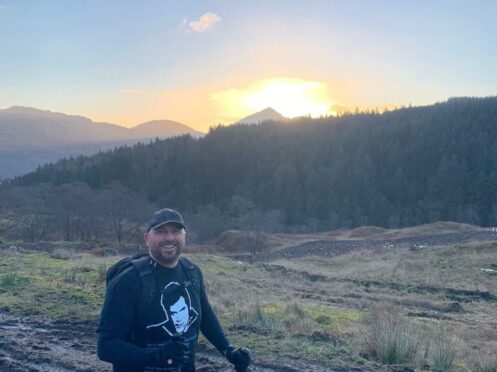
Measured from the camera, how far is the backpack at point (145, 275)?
10.8ft

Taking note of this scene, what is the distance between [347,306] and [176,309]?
43.4ft

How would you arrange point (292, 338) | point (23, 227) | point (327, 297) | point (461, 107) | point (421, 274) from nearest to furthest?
1. point (292, 338)
2. point (327, 297)
3. point (421, 274)
4. point (23, 227)
5. point (461, 107)

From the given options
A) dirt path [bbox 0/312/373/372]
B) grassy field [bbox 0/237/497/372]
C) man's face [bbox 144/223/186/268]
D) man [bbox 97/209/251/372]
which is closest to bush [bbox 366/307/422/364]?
grassy field [bbox 0/237/497/372]

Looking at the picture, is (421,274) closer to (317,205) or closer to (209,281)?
(209,281)

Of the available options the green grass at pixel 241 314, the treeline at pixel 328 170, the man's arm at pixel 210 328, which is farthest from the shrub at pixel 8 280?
the treeline at pixel 328 170

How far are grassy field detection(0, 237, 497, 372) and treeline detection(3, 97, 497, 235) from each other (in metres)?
37.6

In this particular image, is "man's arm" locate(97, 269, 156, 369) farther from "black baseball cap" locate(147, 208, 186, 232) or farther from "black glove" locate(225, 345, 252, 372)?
"black glove" locate(225, 345, 252, 372)

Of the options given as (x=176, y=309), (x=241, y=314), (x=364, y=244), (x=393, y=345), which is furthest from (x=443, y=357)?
(x=364, y=244)

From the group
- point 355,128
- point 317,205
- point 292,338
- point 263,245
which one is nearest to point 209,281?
point 292,338

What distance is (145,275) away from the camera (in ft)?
10.9

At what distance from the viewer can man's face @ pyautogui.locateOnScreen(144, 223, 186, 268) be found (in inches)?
135

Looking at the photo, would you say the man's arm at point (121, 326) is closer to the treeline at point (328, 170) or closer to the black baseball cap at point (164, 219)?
the black baseball cap at point (164, 219)

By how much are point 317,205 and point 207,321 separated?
83635 mm

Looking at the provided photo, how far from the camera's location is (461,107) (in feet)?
336
